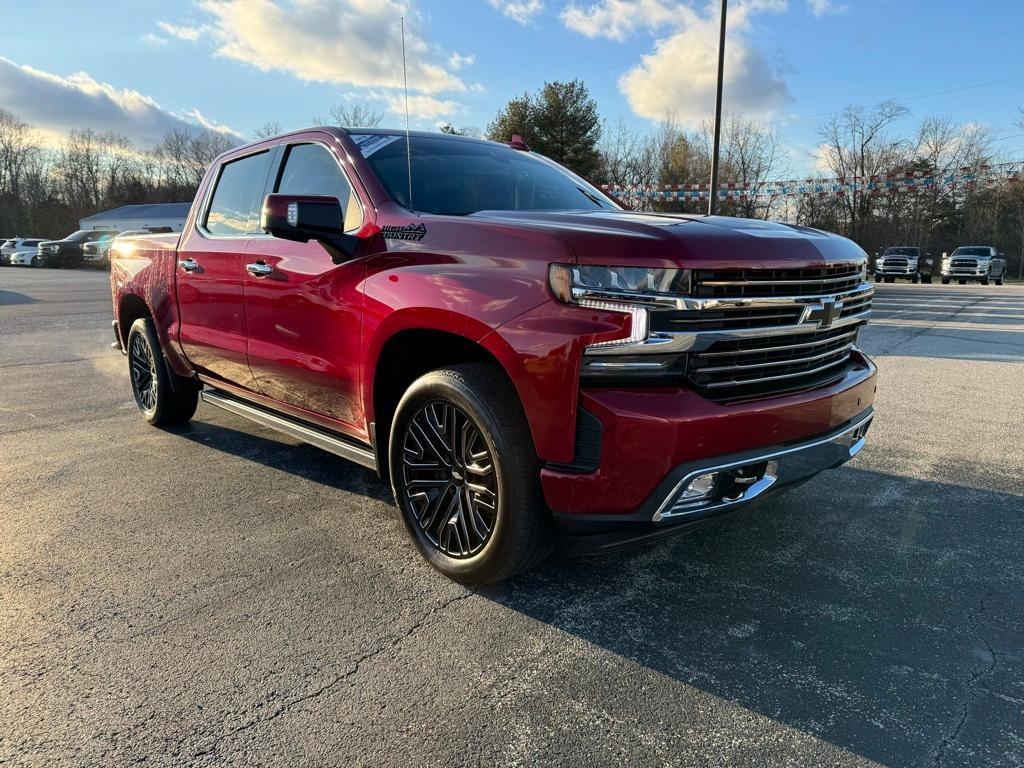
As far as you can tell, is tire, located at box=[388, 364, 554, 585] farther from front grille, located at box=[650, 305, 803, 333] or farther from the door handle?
the door handle

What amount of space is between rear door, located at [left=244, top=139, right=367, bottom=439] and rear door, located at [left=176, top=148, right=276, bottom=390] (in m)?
0.17

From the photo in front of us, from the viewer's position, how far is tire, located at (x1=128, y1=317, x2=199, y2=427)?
4.97 metres

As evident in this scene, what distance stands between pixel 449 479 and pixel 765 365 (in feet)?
4.28

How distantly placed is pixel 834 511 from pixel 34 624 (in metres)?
3.64

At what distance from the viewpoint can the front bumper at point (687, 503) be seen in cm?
223

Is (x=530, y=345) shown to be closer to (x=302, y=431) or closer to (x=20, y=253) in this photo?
(x=302, y=431)

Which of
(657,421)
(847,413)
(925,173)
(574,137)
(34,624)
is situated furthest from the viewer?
(925,173)

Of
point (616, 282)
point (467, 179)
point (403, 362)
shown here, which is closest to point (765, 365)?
point (616, 282)

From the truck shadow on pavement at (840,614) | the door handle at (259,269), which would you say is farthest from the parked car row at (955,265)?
the door handle at (259,269)

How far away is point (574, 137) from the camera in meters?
36.8

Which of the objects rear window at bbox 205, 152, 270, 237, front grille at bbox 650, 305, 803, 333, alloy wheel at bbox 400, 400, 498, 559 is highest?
rear window at bbox 205, 152, 270, 237

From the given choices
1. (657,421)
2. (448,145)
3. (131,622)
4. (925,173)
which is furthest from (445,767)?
(925,173)

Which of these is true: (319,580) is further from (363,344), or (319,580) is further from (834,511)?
(834,511)

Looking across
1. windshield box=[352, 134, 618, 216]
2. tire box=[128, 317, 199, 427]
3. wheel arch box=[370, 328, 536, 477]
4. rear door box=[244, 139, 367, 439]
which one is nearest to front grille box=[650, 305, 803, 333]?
wheel arch box=[370, 328, 536, 477]
